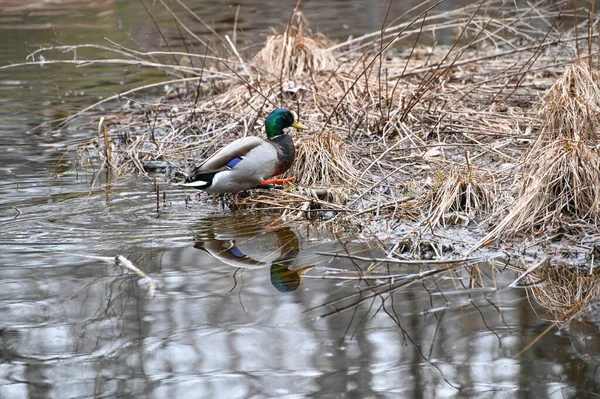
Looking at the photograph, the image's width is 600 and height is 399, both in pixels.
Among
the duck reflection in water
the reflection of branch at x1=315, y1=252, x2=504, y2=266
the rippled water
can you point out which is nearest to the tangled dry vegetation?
the reflection of branch at x1=315, y1=252, x2=504, y2=266

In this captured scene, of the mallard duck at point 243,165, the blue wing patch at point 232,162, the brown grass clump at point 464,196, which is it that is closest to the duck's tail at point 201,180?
the mallard duck at point 243,165

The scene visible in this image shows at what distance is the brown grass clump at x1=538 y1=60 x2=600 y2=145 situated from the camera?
5672 mm

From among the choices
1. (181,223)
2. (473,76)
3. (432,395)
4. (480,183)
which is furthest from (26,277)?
(473,76)

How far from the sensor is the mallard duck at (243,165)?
5516 mm

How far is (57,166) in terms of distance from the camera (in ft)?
22.8

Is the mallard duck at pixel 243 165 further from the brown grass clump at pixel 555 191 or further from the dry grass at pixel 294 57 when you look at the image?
the dry grass at pixel 294 57

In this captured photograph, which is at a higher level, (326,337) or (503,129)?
(503,129)

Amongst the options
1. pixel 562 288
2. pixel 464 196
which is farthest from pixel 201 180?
pixel 562 288

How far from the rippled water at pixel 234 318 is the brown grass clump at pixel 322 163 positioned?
677 mm

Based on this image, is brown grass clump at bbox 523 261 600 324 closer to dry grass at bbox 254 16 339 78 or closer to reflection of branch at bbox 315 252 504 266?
reflection of branch at bbox 315 252 504 266

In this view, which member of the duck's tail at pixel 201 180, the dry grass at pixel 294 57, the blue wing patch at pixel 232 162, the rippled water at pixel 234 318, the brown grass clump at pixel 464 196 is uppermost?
the dry grass at pixel 294 57

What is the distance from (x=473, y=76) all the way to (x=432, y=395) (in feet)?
20.1

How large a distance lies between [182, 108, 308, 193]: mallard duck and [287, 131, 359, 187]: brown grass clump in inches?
8.9

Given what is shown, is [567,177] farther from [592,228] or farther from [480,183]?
[480,183]
